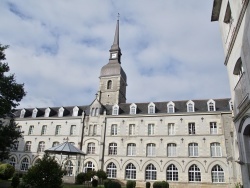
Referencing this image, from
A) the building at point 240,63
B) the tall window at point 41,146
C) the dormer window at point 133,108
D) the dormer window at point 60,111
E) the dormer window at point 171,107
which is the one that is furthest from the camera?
the dormer window at point 60,111

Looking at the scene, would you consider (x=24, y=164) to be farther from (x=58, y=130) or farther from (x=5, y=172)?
(x=5, y=172)

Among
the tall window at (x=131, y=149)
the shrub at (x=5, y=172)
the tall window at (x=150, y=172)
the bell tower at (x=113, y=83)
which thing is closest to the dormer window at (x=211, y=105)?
the tall window at (x=150, y=172)

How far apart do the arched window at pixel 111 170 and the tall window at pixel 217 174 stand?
43.0 ft

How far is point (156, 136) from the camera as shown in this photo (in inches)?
1229

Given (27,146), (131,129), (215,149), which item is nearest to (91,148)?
(131,129)

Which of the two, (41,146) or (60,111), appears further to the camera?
(60,111)

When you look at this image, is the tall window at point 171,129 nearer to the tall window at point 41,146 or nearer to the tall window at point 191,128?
the tall window at point 191,128

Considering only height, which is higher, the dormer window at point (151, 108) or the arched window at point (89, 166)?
the dormer window at point (151, 108)

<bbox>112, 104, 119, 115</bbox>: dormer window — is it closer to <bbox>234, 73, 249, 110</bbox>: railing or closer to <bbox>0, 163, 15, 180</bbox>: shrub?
<bbox>0, 163, 15, 180</bbox>: shrub

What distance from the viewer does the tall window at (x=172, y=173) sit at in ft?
94.6

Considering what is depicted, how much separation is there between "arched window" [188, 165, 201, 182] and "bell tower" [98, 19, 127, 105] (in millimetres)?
16872

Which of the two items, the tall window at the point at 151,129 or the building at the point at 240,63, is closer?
the building at the point at 240,63

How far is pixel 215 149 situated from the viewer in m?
28.5

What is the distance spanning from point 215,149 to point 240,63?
73.2 feet
